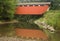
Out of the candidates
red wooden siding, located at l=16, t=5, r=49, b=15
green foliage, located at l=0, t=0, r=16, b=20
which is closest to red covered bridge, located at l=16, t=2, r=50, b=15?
red wooden siding, located at l=16, t=5, r=49, b=15

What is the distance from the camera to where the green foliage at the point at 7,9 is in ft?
197

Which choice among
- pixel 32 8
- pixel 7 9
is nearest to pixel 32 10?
pixel 32 8

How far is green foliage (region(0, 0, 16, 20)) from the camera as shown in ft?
197

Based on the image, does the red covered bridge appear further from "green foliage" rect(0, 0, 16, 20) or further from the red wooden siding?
"green foliage" rect(0, 0, 16, 20)

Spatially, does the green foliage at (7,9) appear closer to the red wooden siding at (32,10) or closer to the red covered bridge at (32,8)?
the red wooden siding at (32,10)

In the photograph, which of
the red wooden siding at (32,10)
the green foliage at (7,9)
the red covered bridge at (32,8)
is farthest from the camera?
the red covered bridge at (32,8)

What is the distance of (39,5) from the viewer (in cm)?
6644

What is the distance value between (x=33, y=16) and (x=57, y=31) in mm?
23614

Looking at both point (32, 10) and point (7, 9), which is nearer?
point (7, 9)

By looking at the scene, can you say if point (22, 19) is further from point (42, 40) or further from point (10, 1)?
point (42, 40)

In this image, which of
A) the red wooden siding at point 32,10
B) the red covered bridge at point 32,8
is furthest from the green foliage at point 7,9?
the red covered bridge at point 32,8

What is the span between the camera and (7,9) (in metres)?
61.3

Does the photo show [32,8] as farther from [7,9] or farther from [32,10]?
[7,9]

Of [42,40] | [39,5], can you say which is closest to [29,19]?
[39,5]
